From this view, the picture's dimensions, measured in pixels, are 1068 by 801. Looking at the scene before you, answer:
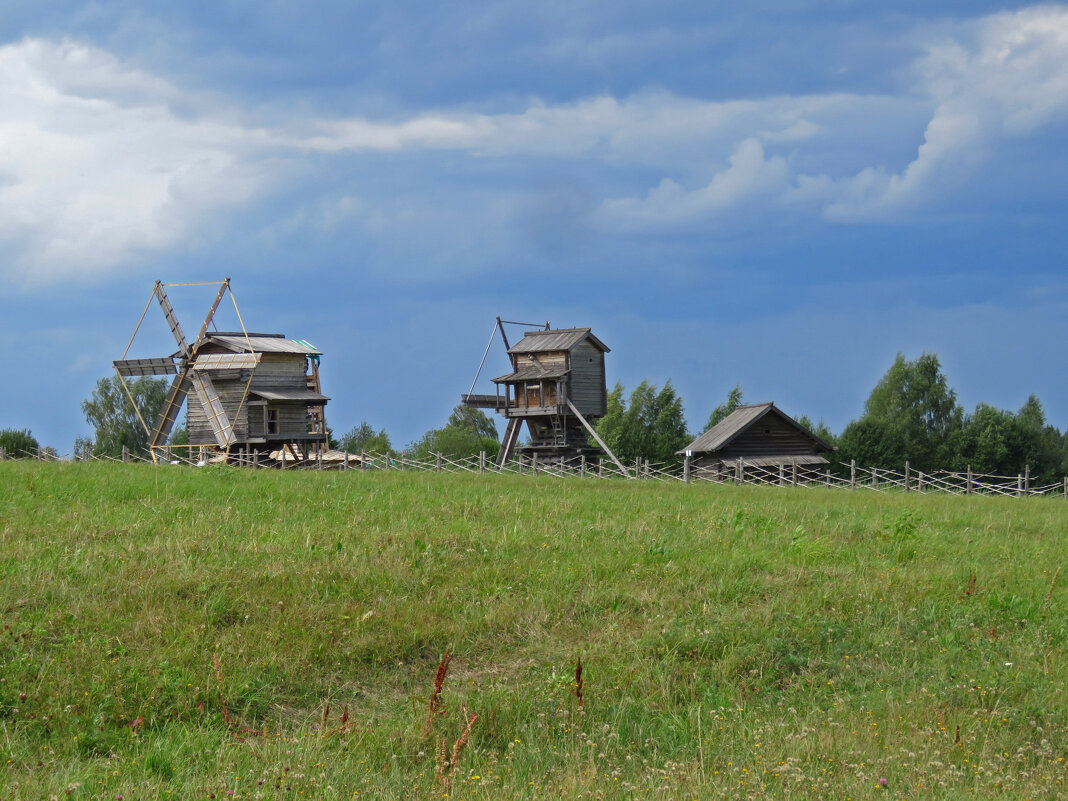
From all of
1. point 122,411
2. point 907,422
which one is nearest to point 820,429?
point 907,422

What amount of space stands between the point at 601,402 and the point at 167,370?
2211cm

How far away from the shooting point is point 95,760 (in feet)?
21.4

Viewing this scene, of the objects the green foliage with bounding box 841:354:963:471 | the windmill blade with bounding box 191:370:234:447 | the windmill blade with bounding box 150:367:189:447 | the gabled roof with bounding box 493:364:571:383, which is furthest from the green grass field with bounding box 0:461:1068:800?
the green foliage with bounding box 841:354:963:471

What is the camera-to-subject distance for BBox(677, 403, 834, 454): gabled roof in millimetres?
43500

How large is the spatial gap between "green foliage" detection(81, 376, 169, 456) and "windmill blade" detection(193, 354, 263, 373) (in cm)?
2701

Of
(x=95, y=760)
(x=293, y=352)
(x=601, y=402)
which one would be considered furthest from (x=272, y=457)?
(x=95, y=760)

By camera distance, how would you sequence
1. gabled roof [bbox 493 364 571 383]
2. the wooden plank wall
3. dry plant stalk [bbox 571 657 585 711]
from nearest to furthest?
1. dry plant stalk [bbox 571 657 585 711]
2. gabled roof [bbox 493 364 571 383]
3. the wooden plank wall

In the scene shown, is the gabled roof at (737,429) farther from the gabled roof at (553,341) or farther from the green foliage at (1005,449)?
the green foliage at (1005,449)

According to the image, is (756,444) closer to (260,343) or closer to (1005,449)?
(1005,449)

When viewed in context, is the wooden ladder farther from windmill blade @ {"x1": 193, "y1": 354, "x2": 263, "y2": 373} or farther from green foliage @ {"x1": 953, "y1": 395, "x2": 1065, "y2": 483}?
green foliage @ {"x1": 953, "y1": 395, "x2": 1065, "y2": 483}

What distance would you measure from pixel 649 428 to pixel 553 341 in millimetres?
23255

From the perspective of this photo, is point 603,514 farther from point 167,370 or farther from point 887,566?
point 167,370

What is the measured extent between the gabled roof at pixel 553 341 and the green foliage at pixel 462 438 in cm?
2147

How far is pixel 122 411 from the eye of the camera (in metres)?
74.1
